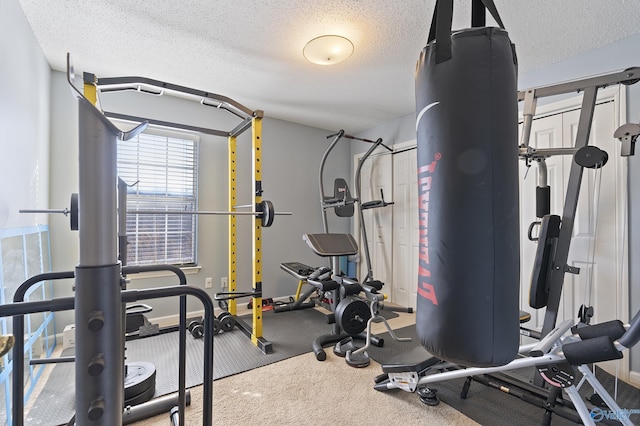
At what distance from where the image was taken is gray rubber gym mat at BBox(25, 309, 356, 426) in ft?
5.36

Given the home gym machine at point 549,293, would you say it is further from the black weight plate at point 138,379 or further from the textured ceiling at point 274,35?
the black weight plate at point 138,379

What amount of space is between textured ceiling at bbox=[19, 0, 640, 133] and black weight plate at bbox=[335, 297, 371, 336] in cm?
198

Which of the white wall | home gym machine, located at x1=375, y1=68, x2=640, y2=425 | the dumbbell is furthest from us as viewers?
the dumbbell

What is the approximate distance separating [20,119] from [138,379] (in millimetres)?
1781

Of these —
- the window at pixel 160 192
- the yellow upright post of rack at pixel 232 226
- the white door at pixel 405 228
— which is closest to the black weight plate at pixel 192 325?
the yellow upright post of rack at pixel 232 226

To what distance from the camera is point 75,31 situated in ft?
6.40

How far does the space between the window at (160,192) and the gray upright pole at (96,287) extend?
8.32 ft

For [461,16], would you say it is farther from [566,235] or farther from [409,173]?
[409,173]

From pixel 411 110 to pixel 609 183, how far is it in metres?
2.04

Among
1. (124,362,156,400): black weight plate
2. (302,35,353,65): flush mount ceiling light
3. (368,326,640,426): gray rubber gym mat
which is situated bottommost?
(368,326,640,426): gray rubber gym mat

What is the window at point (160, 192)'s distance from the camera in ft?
9.29

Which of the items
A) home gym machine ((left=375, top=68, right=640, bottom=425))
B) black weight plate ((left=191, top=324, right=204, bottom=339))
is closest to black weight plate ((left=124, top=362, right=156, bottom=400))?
black weight plate ((left=191, top=324, right=204, bottom=339))

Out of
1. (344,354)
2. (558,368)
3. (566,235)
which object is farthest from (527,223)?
(344,354)

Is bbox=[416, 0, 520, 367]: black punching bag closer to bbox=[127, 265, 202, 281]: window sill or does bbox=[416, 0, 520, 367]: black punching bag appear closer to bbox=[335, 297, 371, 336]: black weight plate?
bbox=[335, 297, 371, 336]: black weight plate
